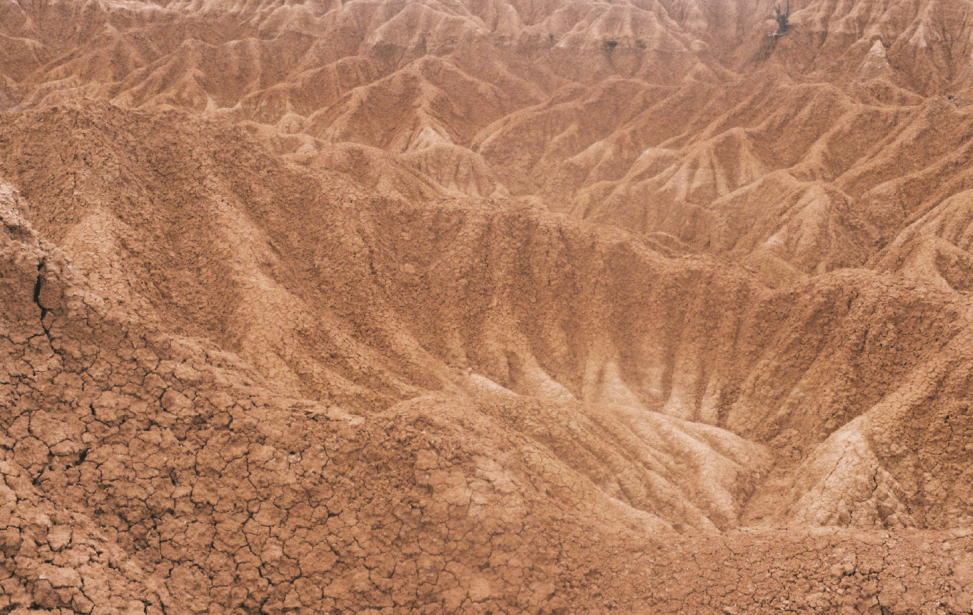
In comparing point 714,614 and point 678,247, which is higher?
point 714,614

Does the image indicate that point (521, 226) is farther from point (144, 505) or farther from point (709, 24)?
point (709, 24)

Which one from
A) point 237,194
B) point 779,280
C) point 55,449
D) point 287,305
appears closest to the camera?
point 55,449

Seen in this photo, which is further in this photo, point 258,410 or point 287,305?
point 287,305

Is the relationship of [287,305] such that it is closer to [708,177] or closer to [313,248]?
[313,248]

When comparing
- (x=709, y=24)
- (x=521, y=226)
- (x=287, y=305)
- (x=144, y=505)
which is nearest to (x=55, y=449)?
(x=144, y=505)

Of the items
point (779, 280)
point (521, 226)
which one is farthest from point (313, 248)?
point (779, 280)

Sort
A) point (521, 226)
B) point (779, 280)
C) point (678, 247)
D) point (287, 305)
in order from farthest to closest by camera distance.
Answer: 1. point (678, 247)
2. point (779, 280)
3. point (521, 226)
4. point (287, 305)

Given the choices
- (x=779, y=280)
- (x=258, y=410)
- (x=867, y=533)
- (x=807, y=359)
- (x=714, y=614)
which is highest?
(x=258, y=410)
